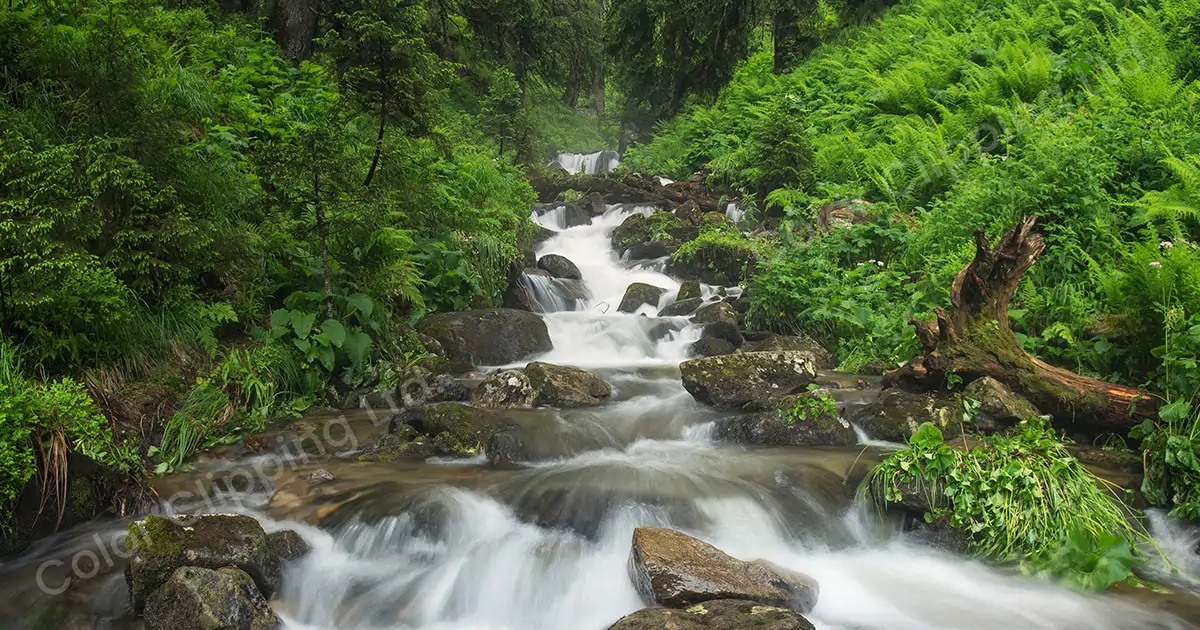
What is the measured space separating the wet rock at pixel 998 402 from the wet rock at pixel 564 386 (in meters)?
3.60

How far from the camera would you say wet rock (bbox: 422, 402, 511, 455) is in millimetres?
5918

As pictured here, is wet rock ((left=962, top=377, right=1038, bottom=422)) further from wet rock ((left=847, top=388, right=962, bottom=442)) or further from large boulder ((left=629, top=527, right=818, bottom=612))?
large boulder ((left=629, top=527, right=818, bottom=612))

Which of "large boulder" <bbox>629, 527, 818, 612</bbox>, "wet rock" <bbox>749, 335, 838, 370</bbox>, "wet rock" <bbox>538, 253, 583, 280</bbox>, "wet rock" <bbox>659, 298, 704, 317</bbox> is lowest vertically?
"large boulder" <bbox>629, 527, 818, 612</bbox>

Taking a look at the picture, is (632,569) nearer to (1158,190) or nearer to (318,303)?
(318,303)

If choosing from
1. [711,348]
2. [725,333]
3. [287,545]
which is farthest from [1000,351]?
[287,545]

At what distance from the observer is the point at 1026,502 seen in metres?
4.31

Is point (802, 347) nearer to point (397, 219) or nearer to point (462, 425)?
point (462, 425)

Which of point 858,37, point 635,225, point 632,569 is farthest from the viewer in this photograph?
point 858,37

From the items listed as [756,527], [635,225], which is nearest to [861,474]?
[756,527]

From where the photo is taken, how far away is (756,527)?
484 cm

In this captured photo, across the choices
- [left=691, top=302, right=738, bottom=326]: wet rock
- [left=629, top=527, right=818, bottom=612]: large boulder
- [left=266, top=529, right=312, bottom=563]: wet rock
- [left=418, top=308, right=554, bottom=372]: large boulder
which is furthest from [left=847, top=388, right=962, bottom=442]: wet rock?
[left=266, top=529, right=312, bottom=563]: wet rock

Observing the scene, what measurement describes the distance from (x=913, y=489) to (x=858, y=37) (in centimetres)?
1628

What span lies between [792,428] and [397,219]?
5.31m

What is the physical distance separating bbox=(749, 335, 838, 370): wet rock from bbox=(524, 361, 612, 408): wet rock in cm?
208
